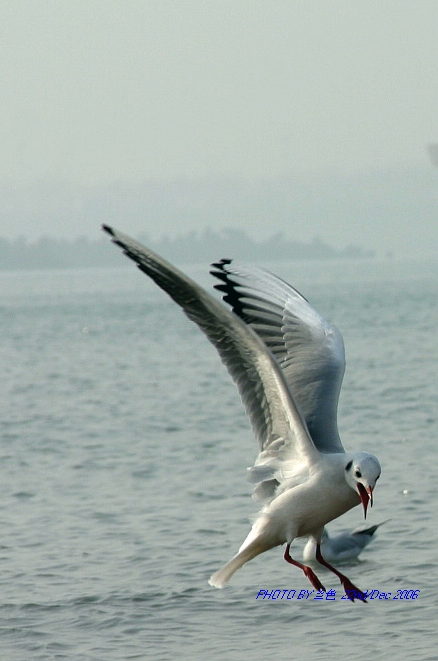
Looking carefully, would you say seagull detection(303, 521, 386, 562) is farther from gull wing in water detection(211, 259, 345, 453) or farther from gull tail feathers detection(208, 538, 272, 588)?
gull tail feathers detection(208, 538, 272, 588)

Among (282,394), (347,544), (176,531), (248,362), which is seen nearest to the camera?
(282,394)

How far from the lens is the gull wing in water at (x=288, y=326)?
895 centimetres

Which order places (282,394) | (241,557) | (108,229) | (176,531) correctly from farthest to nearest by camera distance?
(176,531)
(241,557)
(282,394)
(108,229)

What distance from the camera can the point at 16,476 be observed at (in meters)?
19.3

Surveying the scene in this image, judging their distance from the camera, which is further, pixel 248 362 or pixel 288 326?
pixel 288 326

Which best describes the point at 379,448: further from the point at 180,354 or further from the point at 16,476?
the point at 180,354

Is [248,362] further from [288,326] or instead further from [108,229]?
[288,326]

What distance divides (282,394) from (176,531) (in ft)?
23.7

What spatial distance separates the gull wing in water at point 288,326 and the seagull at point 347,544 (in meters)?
4.39

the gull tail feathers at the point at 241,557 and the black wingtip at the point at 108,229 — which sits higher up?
the black wingtip at the point at 108,229

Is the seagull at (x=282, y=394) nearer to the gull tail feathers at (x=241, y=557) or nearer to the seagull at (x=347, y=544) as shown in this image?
the gull tail feathers at (x=241, y=557)

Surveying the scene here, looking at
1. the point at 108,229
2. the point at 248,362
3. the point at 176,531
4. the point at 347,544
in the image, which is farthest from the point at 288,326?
the point at 176,531

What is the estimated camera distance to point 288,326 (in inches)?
366

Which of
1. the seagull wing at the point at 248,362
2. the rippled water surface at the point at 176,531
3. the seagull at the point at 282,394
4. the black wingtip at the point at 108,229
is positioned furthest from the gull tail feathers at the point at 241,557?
the rippled water surface at the point at 176,531
